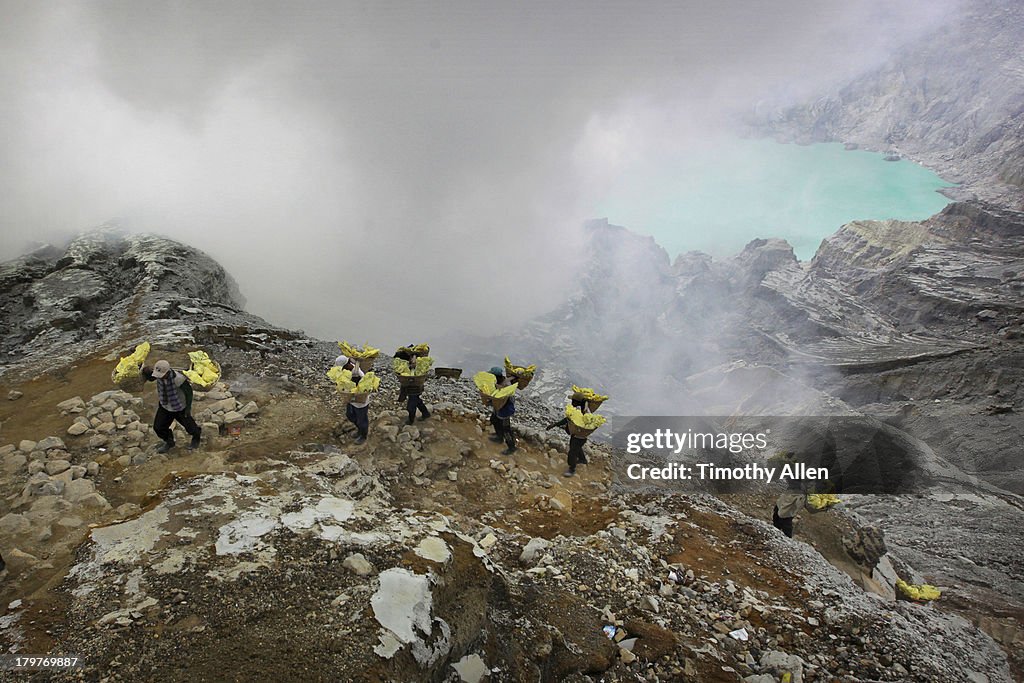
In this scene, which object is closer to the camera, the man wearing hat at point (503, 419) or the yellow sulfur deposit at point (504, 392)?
the yellow sulfur deposit at point (504, 392)

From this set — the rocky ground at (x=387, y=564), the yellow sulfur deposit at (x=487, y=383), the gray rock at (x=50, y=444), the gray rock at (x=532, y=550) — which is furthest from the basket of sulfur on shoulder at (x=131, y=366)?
the gray rock at (x=532, y=550)

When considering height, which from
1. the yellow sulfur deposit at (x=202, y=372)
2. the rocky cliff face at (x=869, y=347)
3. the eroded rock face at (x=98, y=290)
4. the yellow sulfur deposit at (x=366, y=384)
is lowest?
the rocky cliff face at (x=869, y=347)

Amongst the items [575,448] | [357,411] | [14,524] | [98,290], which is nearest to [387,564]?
[14,524]

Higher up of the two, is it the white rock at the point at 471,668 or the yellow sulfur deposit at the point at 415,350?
the yellow sulfur deposit at the point at 415,350

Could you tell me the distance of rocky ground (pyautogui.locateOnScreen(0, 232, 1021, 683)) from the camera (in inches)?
165

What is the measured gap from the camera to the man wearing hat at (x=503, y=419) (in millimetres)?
10453

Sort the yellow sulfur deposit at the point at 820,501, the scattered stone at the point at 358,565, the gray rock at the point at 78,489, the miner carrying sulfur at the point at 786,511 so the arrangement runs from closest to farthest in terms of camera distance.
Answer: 1. the scattered stone at the point at 358,565
2. the gray rock at the point at 78,489
3. the miner carrying sulfur at the point at 786,511
4. the yellow sulfur deposit at the point at 820,501

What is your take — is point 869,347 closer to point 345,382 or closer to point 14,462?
point 345,382

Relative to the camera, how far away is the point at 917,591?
33.5 feet

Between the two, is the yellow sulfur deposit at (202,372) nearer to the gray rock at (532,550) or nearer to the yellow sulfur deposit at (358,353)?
the yellow sulfur deposit at (358,353)

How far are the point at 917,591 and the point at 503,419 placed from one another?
931 centimetres

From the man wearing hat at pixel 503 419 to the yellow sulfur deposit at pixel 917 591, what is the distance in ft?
28.0

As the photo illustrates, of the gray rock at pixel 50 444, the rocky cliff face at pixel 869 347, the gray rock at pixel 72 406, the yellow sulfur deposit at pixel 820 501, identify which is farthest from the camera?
the rocky cliff face at pixel 869 347

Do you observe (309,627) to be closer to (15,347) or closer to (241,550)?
(241,550)
